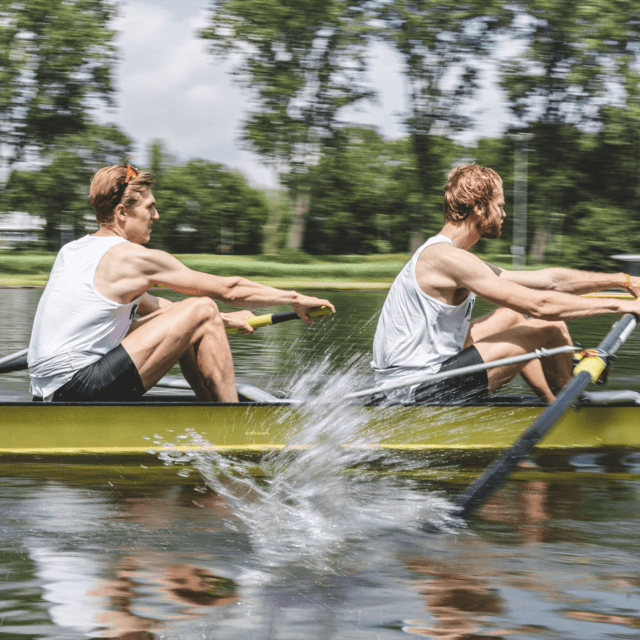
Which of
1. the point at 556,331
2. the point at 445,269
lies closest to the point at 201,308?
the point at 445,269

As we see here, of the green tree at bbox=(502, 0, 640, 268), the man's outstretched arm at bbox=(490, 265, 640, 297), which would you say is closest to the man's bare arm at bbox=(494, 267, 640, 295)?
the man's outstretched arm at bbox=(490, 265, 640, 297)

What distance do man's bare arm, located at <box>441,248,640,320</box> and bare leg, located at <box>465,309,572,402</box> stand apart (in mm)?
219

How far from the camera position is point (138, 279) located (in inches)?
200

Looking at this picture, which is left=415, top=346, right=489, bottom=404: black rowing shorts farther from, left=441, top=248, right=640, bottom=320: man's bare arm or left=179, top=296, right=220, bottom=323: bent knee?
left=179, top=296, right=220, bottom=323: bent knee

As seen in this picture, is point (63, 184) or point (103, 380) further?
point (63, 184)

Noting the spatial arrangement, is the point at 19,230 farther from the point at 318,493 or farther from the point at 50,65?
the point at 318,493

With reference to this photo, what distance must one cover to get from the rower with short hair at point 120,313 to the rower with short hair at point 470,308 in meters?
0.60

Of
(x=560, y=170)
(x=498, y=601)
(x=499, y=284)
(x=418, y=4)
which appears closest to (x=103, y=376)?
(x=499, y=284)

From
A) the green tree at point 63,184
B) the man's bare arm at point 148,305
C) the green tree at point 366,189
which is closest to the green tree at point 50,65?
the green tree at point 63,184

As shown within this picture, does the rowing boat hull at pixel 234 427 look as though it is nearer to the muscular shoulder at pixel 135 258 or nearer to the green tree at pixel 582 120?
the muscular shoulder at pixel 135 258

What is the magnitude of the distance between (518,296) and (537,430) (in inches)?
28.7

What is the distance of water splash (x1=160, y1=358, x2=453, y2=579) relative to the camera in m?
4.20

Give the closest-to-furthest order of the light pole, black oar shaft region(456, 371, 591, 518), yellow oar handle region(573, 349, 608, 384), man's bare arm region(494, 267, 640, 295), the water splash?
1. the water splash
2. black oar shaft region(456, 371, 591, 518)
3. yellow oar handle region(573, 349, 608, 384)
4. man's bare arm region(494, 267, 640, 295)
5. the light pole

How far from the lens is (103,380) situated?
5.23m
